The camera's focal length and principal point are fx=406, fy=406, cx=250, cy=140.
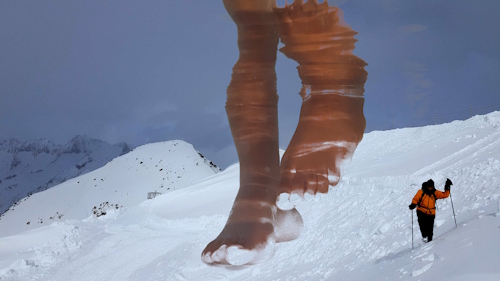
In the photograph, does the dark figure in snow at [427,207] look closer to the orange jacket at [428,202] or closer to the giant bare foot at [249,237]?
the orange jacket at [428,202]

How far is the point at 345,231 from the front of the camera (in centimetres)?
198

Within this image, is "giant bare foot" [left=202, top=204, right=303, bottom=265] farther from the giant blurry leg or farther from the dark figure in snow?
the dark figure in snow

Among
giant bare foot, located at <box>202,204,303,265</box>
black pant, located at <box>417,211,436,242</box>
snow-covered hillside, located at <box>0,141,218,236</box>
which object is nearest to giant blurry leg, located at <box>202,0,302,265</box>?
giant bare foot, located at <box>202,204,303,265</box>

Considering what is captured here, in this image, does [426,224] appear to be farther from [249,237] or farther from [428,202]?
[249,237]

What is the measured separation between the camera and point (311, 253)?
183cm

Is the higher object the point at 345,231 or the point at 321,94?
the point at 321,94

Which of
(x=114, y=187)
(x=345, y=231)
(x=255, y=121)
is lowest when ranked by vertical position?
(x=345, y=231)

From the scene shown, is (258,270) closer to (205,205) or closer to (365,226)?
(365,226)

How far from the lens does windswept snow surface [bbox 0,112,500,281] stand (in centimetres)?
118

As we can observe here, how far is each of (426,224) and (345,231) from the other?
602 mm

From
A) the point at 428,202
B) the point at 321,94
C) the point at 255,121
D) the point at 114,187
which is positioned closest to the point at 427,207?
the point at 428,202

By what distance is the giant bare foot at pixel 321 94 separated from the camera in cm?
118

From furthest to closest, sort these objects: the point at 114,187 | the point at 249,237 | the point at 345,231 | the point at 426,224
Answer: the point at 114,187 → the point at 345,231 → the point at 426,224 → the point at 249,237

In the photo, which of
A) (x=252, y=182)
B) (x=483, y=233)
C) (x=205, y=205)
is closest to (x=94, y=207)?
(x=205, y=205)
